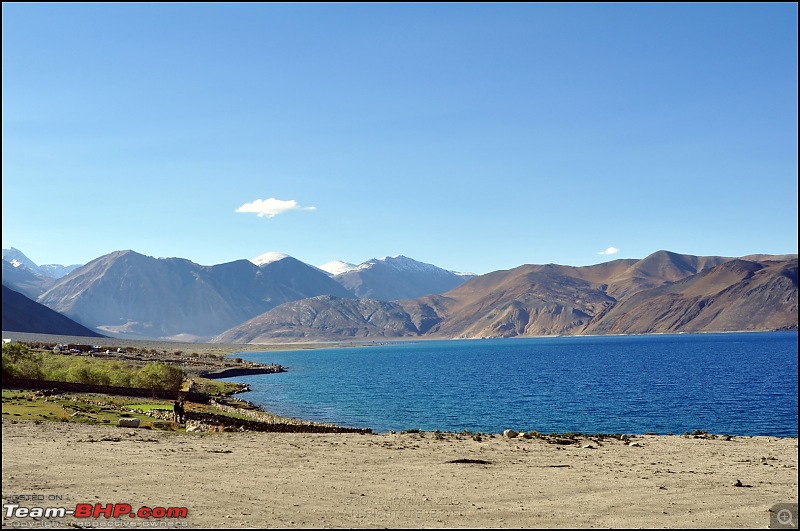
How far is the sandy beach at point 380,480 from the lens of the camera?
2175 cm

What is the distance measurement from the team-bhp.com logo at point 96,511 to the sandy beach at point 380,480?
11.7 inches

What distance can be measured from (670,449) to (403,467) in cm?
2042

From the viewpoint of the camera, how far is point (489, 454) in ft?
126

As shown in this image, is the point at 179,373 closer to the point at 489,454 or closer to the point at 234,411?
the point at 234,411

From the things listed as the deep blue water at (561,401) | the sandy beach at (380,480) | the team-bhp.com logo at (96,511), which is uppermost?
the team-bhp.com logo at (96,511)

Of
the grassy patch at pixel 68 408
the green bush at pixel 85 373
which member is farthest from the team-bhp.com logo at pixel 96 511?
the green bush at pixel 85 373

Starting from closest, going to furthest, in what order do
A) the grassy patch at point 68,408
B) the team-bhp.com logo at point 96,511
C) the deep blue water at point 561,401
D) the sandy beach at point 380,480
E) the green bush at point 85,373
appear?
the team-bhp.com logo at point 96,511 < the sandy beach at point 380,480 < the grassy patch at point 68,408 < the deep blue water at point 561,401 < the green bush at point 85,373

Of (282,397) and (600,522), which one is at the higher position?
(600,522)

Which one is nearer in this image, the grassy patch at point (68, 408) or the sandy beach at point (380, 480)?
the sandy beach at point (380, 480)

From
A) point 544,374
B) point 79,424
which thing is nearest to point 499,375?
point 544,374

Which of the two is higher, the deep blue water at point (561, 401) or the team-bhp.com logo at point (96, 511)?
the team-bhp.com logo at point (96, 511)

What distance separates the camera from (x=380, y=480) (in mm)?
28844

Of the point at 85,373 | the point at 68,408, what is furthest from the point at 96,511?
the point at 85,373

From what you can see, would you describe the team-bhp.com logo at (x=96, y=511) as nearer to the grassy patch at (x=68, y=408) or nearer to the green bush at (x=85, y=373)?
the grassy patch at (x=68, y=408)
